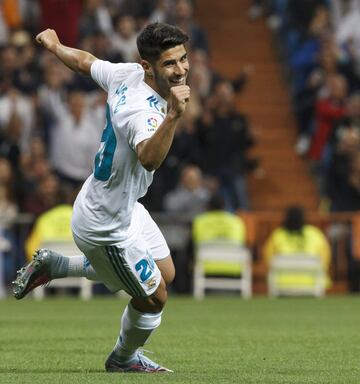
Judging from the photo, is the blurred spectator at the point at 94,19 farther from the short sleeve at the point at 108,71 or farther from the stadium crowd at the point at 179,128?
the short sleeve at the point at 108,71

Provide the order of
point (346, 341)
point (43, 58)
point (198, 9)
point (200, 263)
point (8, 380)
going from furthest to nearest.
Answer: point (198, 9)
point (43, 58)
point (200, 263)
point (346, 341)
point (8, 380)

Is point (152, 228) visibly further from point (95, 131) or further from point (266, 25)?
point (266, 25)

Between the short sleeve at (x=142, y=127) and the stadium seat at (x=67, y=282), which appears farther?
the stadium seat at (x=67, y=282)

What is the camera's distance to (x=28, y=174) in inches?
766

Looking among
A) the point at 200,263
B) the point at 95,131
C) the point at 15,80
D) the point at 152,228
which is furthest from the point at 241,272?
the point at 152,228

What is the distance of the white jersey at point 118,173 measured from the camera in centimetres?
818

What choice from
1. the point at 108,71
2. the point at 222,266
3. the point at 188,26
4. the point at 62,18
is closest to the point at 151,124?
the point at 108,71

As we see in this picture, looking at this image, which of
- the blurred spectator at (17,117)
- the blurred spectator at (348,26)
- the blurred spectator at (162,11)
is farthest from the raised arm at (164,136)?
the blurred spectator at (348,26)

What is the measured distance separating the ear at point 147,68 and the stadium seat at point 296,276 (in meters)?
10.9

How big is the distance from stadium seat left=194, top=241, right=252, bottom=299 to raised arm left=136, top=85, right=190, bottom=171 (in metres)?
11.5

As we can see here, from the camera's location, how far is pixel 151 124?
7867 millimetres

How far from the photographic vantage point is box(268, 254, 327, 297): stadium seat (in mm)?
19031

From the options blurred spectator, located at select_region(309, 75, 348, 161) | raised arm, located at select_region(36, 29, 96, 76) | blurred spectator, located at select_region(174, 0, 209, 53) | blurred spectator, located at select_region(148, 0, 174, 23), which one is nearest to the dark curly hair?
raised arm, located at select_region(36, 29, 96, 76)

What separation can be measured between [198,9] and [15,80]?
19.8 feet
